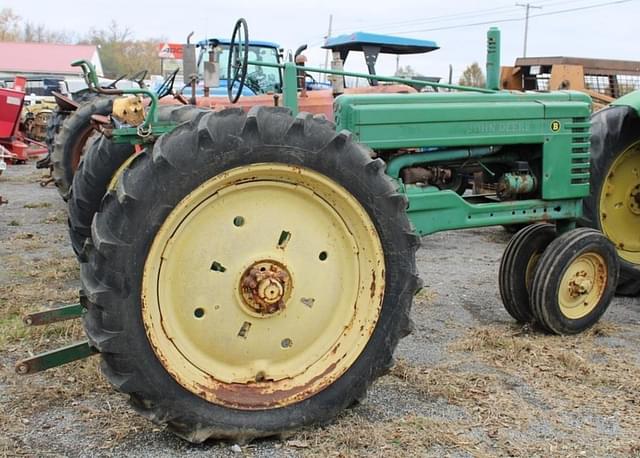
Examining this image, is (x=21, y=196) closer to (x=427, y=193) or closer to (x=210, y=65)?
(x=210, y=65)

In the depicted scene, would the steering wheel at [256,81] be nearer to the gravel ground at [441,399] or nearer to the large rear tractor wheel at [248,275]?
the gravel ground at [441,399]

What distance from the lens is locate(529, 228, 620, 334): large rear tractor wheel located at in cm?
420

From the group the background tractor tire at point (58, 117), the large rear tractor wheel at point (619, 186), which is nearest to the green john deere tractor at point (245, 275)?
the large rear tractor wheel at point (619, 186)

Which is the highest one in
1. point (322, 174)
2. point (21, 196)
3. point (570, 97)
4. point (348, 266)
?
point (570, 97)

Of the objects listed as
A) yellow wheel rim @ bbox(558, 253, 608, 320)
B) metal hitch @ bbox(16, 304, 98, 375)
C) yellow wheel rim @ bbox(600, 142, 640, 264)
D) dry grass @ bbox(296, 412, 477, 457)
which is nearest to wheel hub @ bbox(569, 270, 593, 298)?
yellow wheel rim @ bbox(558, 253, 608, 320)

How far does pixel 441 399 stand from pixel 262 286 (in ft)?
3.38

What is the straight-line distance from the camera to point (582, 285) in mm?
4273

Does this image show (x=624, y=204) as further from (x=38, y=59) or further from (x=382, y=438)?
(x=38, y=59)

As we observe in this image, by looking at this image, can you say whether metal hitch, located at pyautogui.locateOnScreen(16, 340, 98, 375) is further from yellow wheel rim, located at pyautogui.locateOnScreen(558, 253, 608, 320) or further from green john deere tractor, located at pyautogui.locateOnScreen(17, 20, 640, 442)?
yellow wheel rim, located at pyautogui.locateOnScreen(558, 253, 608, 320)

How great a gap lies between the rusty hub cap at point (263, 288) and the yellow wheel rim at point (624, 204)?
10.2 ft

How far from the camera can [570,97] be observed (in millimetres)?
4434

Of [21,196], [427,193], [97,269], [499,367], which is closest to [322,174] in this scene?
[97,269]

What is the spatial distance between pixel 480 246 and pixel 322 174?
15.4 ft

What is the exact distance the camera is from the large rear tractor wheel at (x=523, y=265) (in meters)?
4.44
